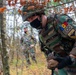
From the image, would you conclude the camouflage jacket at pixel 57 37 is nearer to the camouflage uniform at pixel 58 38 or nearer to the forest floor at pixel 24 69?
the camouflage uniform at pixel 58 38

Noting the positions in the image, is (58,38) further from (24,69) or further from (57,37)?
(24,69)

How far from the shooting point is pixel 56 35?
3.12m

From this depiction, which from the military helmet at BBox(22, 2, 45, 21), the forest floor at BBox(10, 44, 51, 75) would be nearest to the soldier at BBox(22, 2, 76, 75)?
the military helmet at BBox(22, 2, 45, 21)

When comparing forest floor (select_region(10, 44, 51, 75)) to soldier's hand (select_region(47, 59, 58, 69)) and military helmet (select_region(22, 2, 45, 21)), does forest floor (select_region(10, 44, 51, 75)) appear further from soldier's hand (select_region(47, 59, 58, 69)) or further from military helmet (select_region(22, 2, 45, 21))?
soldier's hand (select_region(47, 59, 58, 69))

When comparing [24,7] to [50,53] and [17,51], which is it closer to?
[50,53]

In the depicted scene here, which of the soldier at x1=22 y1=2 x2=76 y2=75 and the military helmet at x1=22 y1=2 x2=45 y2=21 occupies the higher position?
the military helmet at x1=22 y1=2 x2=45 y2=21

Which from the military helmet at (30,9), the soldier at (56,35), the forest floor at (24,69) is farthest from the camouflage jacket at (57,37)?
the forest floor at (24,69)

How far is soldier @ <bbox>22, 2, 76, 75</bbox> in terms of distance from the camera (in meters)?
2.95

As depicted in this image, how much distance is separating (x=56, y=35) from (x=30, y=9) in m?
0.46

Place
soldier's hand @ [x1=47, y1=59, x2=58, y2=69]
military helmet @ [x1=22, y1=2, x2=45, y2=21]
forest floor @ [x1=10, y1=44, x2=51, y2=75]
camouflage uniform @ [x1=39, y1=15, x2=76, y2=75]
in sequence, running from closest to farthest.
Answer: soldier's hand @ [x1=47, y1=59, x2=58, y2=69], camouflage uniform @ [x1=39, y1=15, x2=76, y2=75], military helmet @ [x1=22, y1=2, x2=45, y2=21], forest floor @ [x1=10, y1=44, x2=51, y2=75]

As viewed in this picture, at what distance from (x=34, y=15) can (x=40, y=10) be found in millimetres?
84

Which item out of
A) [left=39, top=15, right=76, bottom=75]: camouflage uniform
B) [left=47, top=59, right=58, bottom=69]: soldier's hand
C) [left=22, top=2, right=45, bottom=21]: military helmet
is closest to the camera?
[left=47, top=59, right=58, bottom=69]: soldier's hand

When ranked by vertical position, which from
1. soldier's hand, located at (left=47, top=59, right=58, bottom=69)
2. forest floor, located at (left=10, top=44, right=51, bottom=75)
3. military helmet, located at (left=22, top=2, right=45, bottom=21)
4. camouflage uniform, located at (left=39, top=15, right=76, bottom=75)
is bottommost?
forest floor, located at (left=10, top=44, right=51, bottom=75)

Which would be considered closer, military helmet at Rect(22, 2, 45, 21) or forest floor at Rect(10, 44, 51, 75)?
military helmet at Rect(22, 2, 45, 21)
